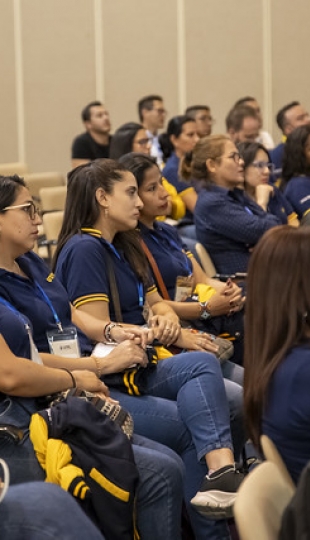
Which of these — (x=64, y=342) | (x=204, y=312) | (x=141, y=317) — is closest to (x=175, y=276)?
(x=204, y=312)

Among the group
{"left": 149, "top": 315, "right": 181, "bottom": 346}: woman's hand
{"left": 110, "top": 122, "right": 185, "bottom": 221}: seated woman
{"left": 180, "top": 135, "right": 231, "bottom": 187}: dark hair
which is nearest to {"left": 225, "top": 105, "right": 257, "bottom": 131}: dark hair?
Answer: {"left": 110, "top": 122, "right": 185, "bottom": 221}: seated woman

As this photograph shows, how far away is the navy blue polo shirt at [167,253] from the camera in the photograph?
3.97m

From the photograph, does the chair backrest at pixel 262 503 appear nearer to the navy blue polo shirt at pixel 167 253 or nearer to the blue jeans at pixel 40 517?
the blue jeans at pixel 40 517

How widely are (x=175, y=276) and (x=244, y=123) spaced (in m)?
4.25

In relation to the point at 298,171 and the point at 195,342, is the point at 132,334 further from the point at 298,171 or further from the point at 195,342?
the point at 298,171

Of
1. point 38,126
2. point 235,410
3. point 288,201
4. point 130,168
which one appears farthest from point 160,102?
point 235,410

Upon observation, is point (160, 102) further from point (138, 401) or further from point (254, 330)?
point (254, 330)

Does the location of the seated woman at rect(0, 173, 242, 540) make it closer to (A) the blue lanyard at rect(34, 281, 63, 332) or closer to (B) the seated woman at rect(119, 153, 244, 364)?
(A) the blue lanyard at rect(34, 281, 63, 332)

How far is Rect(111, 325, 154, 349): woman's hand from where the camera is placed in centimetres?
330

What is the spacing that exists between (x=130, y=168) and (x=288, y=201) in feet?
6.77

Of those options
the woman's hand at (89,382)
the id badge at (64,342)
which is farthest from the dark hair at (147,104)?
the woman's hand at (89,382)

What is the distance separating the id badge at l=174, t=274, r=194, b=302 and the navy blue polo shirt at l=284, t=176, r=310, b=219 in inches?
79.4

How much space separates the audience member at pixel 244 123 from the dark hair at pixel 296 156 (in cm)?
191

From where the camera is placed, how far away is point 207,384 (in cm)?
319
